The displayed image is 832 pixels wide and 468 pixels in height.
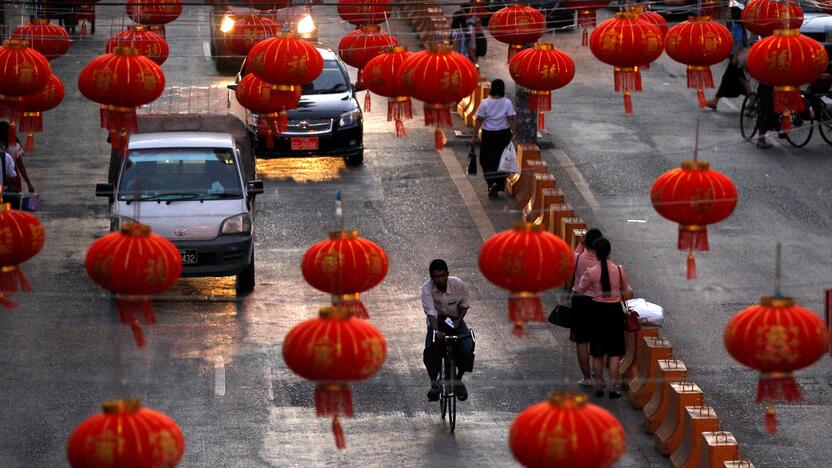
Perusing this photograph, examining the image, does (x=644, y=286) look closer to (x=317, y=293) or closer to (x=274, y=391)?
(x=317, y=293)

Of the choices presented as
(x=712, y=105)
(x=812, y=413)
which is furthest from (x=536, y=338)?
(x=712, y=105)

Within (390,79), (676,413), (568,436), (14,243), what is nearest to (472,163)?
(390,79)

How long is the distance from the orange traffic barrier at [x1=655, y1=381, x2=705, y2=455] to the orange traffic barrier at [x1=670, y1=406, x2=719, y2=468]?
16 cm

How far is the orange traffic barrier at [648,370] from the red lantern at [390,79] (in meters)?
3.29

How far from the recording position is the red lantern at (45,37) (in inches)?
851

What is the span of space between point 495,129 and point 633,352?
679 cm

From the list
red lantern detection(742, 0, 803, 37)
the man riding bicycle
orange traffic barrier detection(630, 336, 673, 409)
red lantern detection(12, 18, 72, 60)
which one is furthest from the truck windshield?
red lantern detection(742, 0, 803, 37)

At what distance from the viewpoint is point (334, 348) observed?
42.8 feet

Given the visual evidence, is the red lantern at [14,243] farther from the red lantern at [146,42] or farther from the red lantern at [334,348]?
the red lantern at [146,42]

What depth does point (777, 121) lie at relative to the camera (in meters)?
28.0

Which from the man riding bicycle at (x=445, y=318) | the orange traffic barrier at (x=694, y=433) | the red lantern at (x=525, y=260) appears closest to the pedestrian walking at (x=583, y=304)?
the man riding bicycle at (x=445, y=318)

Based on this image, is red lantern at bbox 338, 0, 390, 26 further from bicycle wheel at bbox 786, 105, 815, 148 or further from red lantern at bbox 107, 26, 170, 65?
bicycle wheel at bbox 786, 105, 815, 148

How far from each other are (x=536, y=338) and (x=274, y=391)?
3274 millimetres

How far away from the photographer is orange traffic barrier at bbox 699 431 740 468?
1579 cm
